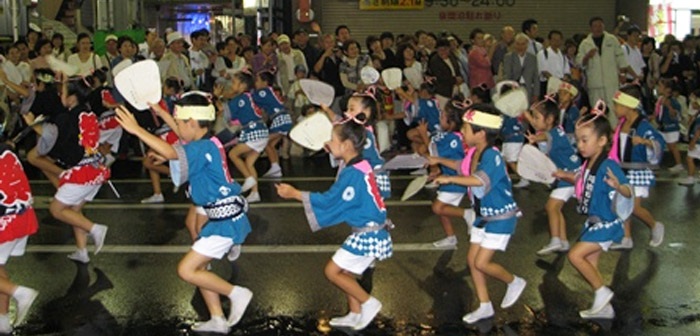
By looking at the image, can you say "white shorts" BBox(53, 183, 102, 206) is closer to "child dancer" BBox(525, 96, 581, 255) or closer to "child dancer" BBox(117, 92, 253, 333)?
"child dancer" BBox(117, 92, 253, 333)

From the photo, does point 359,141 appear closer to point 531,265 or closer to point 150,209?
point 531,265

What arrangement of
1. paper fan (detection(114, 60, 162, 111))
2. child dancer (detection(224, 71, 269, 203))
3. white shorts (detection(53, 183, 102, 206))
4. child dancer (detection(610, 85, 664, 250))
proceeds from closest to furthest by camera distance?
paper fan (detection(114, 60, 162, 111)) → white shorts (detection(53, 183, 102, 206)) → child dancer (detection(610, 85, 664, 250)) → child dancer (detection(224, 71, 269, 203))

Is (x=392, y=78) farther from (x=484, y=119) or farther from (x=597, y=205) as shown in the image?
(x=597, y=205)

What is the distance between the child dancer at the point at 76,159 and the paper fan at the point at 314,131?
243 cm

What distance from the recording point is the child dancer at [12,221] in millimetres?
5242

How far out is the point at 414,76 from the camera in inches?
489

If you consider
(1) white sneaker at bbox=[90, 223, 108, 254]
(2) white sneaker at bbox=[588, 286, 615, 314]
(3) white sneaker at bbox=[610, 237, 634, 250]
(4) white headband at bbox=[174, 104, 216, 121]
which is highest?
(4) white headband at bbox=[174, 104, 216, 121]

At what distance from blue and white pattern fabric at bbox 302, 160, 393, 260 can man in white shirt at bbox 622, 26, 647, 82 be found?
9.99 meters

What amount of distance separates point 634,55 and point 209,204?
10.9m

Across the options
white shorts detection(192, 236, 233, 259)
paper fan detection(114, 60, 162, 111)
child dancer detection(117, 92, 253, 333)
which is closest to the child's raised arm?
child dancer detection(117, 92, 253, 333)

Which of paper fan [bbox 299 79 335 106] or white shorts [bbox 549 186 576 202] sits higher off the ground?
paper fan [bbox 299 79 335 106]

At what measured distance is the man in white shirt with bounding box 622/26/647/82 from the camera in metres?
14.2

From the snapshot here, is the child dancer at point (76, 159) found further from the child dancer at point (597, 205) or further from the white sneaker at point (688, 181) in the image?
the white sneaker at point (688, 181)

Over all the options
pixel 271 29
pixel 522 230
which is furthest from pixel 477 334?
pixel 271 29
